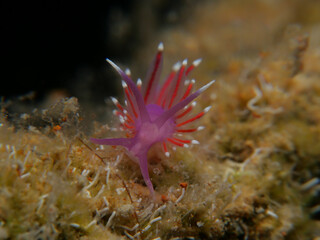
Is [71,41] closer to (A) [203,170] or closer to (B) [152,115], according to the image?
(B) [152,115]

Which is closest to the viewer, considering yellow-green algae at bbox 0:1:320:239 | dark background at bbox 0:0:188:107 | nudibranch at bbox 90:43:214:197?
yellow-green algae at bbox 0:1:320:239

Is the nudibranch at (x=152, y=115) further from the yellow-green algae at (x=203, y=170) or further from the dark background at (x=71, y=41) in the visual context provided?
the dark background at (x=71, y=41)

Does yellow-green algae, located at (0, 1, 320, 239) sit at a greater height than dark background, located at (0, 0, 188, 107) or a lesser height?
lesser

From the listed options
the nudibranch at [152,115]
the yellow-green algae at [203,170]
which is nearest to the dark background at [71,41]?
the yellow-green algae at [203,170]

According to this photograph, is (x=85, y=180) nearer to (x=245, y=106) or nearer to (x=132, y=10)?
(x=245, y=106)

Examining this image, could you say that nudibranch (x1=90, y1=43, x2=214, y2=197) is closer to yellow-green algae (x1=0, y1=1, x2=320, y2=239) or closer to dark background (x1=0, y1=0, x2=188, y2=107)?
yellow-green algae (x1=0, y1=1, x2=320, y2=239)

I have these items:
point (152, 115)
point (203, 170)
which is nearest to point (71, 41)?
point (152, 115)

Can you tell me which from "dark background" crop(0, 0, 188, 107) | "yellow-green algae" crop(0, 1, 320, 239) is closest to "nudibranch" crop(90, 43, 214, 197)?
"yellow-green algae" crop(0, 1, 320, 239)
